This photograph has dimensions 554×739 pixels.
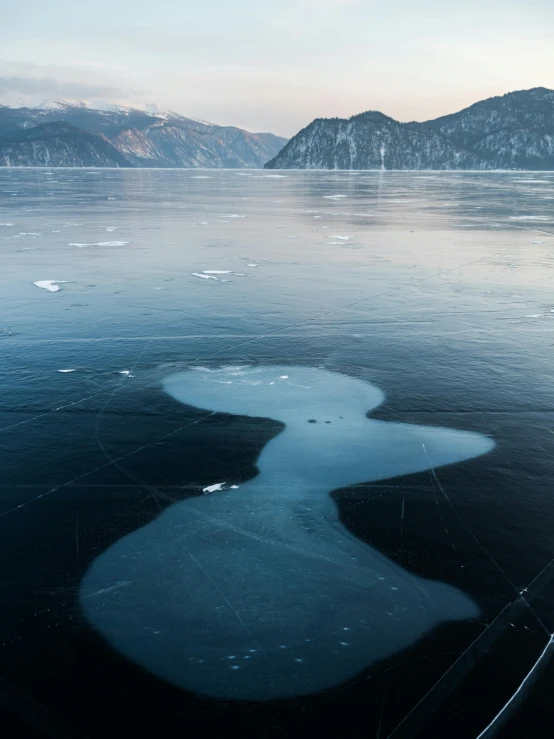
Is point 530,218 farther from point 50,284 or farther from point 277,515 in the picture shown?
point 277,515

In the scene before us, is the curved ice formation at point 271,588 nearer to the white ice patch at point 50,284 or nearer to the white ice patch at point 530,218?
the white ice patch at point 50,284

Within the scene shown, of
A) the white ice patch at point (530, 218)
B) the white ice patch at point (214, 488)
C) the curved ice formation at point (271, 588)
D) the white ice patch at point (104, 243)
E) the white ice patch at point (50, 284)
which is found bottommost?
the curved ice formation at point (271, 588)

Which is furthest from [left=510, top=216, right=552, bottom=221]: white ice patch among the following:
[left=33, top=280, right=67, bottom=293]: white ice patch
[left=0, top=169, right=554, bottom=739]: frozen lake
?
[left=33, top=280, right=67, bottom=293]: white ice patch

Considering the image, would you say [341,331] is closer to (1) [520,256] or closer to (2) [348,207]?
(1) [520,256]

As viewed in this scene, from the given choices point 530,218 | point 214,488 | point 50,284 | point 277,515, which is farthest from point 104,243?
point 530,218

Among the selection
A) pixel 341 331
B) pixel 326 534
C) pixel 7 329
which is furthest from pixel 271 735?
pixel 7 329

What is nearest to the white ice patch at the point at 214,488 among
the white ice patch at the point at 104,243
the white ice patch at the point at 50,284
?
the white ice patch at the point at 50,284
